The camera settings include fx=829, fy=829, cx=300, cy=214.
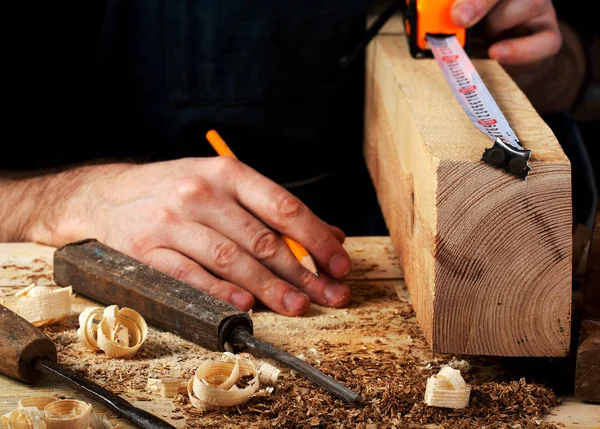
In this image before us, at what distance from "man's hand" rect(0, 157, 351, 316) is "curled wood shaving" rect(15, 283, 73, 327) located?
6.9 inches

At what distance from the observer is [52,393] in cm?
112

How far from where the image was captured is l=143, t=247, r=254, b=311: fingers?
135cm

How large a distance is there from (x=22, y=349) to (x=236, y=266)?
0.40 m

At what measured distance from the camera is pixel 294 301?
4.43 ft

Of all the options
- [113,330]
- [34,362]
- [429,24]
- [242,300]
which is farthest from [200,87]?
[34,362]

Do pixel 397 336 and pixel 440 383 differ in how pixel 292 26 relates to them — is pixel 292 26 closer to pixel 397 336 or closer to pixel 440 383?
pixel 397 336

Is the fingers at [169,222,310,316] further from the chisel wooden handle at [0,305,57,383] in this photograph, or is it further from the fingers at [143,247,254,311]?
the chisel wooden handle at [0,305,57,383]

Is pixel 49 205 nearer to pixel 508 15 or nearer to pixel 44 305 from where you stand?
pixel 44 305

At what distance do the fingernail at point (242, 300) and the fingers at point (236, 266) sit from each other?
3 centimetres

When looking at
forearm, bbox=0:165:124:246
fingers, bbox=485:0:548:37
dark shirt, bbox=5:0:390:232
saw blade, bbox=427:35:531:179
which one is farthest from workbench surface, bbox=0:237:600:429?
dark shirt, bbox=5:0:390:232

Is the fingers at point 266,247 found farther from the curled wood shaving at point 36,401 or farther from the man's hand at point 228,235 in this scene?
the curled wood shaving at point 36,401

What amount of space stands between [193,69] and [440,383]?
1.34 metres

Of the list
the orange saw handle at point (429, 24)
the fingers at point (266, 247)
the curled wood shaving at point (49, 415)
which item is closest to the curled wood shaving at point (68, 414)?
the curled wood shaving at point (49, 415)

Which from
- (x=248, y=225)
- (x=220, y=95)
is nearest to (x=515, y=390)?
(x=248, y=225)
